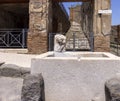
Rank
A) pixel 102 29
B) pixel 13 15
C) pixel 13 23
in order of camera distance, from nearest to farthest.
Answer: pixel 102 29 < pixel 13 23 < pixel 13 15

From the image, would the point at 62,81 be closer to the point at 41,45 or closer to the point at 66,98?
the point at 66,98

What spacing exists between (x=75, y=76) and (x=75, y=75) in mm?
16

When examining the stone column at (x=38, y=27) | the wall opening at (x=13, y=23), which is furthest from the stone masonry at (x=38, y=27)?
the wall opening at (x=13, y=23)

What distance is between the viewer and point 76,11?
1407 inches

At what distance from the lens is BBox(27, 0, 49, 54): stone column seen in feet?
34.9

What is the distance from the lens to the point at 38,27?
34.9 ft

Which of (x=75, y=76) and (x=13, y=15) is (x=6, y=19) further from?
(x=75, y=76)

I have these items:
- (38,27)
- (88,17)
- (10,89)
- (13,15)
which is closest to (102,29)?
(38,27)

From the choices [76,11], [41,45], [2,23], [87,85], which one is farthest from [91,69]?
[76,11]

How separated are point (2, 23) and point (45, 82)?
1043 cm

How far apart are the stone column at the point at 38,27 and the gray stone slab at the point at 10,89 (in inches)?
194

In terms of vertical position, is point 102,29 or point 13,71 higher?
point 102,29

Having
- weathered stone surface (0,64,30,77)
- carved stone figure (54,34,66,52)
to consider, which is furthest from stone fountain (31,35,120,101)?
weathered stone surface (0,64,30,77)

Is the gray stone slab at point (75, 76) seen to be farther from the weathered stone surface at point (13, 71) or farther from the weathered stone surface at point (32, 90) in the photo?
the weathered stone surface at point (13, 71)
